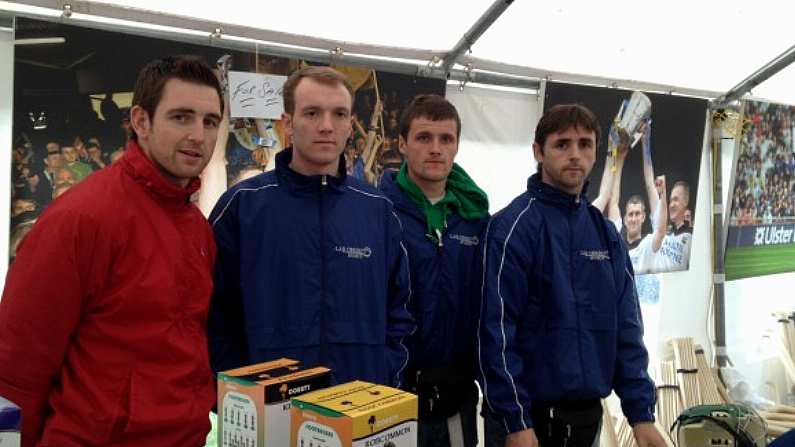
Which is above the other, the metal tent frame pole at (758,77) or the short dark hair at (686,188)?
the metal tent frame pole at (758,77)

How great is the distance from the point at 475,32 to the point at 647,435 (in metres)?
1.74

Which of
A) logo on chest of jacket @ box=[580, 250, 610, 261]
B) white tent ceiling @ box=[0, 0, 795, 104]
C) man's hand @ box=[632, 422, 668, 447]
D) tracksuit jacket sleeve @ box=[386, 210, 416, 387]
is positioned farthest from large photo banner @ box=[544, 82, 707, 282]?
tracksuit jacket sleeve @ box=[386, 210, 416, 387]

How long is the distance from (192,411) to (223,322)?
39cm

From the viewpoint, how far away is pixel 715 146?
4.06 metres

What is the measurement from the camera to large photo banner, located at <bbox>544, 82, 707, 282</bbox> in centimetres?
353

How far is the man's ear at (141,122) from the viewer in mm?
1318

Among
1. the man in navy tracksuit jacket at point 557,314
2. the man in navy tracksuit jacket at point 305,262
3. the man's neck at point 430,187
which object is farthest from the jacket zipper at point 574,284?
the man in navy tracksuit jacket at point 305,262

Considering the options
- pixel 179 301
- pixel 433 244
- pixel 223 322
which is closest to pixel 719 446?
pixel 433 244

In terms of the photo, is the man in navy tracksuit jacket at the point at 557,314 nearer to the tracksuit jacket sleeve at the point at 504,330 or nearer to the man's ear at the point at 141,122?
the tracksuit jacket sleeve at the point at 504,330

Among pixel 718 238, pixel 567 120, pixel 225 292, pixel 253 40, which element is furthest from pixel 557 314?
pixel 718 238

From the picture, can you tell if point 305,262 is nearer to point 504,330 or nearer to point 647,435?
point 504,330

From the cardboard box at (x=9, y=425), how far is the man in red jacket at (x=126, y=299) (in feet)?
1.09

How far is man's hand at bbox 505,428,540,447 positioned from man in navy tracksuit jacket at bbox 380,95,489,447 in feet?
0.68

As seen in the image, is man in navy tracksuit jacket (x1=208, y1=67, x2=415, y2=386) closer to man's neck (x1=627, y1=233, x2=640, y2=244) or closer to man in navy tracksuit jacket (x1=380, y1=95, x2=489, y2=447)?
man in navy tracksuit jacket (x1=380, y1=95, x2=489, y2=447)
